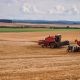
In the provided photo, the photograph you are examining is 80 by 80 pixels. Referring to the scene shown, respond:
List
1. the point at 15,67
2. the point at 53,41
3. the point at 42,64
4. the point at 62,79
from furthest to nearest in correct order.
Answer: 1. the point at 53,41
2. the point at 42,64
3. the point at 15,67
4. the point at 62,79

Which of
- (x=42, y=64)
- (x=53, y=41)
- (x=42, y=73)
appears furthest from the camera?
(x=53, y=41)

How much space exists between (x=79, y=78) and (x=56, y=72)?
Answer: 222 cm

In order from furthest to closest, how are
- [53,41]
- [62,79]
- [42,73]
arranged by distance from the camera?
[53,41] < [42,73] < [62,79]

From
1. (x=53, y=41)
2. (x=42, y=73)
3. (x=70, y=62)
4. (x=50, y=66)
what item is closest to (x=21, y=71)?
(x=42, y=73)

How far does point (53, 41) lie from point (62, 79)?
20.9 m

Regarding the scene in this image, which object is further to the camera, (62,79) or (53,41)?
(53,41)

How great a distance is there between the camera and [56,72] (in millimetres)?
19750

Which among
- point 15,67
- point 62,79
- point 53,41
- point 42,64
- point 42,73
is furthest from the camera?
point 53,41

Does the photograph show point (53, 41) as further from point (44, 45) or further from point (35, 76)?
point (35, 76)

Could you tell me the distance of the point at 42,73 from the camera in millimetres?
19281

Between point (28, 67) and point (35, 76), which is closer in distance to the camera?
point (35, 76)

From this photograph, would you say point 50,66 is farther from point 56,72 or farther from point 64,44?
point 64,44

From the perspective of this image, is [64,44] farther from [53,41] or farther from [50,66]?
[50,66]

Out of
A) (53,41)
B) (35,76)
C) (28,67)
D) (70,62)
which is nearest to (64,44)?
(53,41)
